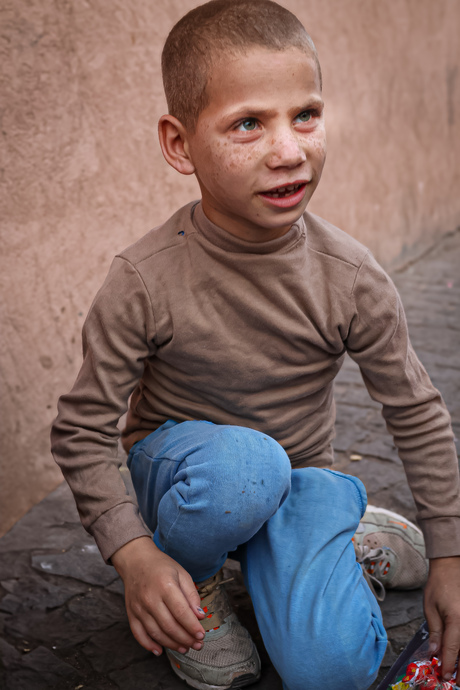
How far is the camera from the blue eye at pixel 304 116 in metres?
1.47

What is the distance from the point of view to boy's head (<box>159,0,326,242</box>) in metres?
1.42

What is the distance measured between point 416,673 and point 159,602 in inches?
22.6

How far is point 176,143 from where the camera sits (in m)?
1.57

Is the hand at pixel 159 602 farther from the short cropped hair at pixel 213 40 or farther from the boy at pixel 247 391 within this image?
the short cropped hair at pixel 213 40

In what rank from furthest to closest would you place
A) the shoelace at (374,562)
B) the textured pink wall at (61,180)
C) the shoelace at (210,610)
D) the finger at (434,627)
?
the textured pink wall at (61,180)
the shoelace at (374,562)
the shoelace at (210,610)
the finger at (434,627)

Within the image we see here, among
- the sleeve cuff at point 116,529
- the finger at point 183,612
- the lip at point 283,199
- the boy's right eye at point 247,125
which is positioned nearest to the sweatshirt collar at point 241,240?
the lip at point 283,199

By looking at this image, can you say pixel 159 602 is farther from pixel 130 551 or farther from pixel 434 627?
pixel 434 627

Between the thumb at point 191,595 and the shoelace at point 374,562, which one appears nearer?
the thumb at point 191,595

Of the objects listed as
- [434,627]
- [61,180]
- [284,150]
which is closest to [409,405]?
[434,627]

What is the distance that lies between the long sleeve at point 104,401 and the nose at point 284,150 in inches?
14.9

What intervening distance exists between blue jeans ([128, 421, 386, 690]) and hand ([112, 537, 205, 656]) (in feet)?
0.34

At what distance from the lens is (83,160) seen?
2.52 metres

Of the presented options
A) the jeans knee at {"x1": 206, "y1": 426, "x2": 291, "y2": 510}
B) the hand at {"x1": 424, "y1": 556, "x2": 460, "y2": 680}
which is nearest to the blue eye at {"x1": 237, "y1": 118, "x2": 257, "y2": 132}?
the jeans knee at {"x1": 206, "y1": 426, "x2": 291, "y2": 510}

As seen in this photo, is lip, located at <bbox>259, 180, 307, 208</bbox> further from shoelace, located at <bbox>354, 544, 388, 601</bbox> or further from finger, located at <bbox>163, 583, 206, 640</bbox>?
shoelace, located at <bbox>354, 544, 388, 601</bbox>
